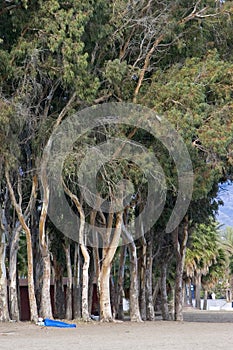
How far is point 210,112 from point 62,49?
5.58 metres

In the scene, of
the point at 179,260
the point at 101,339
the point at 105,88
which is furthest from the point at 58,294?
the point at 101,339

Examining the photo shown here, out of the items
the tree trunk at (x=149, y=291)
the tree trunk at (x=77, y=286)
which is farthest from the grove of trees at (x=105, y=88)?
the tree trunk at (x=149, y=291)

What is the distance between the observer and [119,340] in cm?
2055

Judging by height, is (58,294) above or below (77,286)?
below

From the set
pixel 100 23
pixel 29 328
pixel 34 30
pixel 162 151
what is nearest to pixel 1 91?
pixel 34 30

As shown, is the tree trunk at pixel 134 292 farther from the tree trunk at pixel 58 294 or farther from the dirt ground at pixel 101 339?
the tree trunk at pixel 58 294

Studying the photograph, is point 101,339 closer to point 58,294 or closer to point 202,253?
point 58,294

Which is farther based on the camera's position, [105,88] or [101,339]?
[105,88]

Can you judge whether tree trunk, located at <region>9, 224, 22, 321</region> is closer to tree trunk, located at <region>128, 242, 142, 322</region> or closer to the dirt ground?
the dirt ground

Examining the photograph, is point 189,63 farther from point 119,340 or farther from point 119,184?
point 119,340

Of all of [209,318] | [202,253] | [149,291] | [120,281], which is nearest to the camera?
[120,281]

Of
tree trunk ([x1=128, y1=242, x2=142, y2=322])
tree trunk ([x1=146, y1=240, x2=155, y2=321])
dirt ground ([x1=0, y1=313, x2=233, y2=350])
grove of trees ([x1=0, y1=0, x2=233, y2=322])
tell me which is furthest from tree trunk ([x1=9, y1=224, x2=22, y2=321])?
tree trunk ([x1=146, y1=240, x2=155, y2=321])

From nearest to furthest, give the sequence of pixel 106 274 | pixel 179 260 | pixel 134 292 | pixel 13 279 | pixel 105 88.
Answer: pixel 105 88
pixel 13 279
pixel 106 274
pixel 134 292
pixel 179 260

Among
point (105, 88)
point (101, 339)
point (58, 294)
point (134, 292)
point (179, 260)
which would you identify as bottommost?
point (101, 339)
